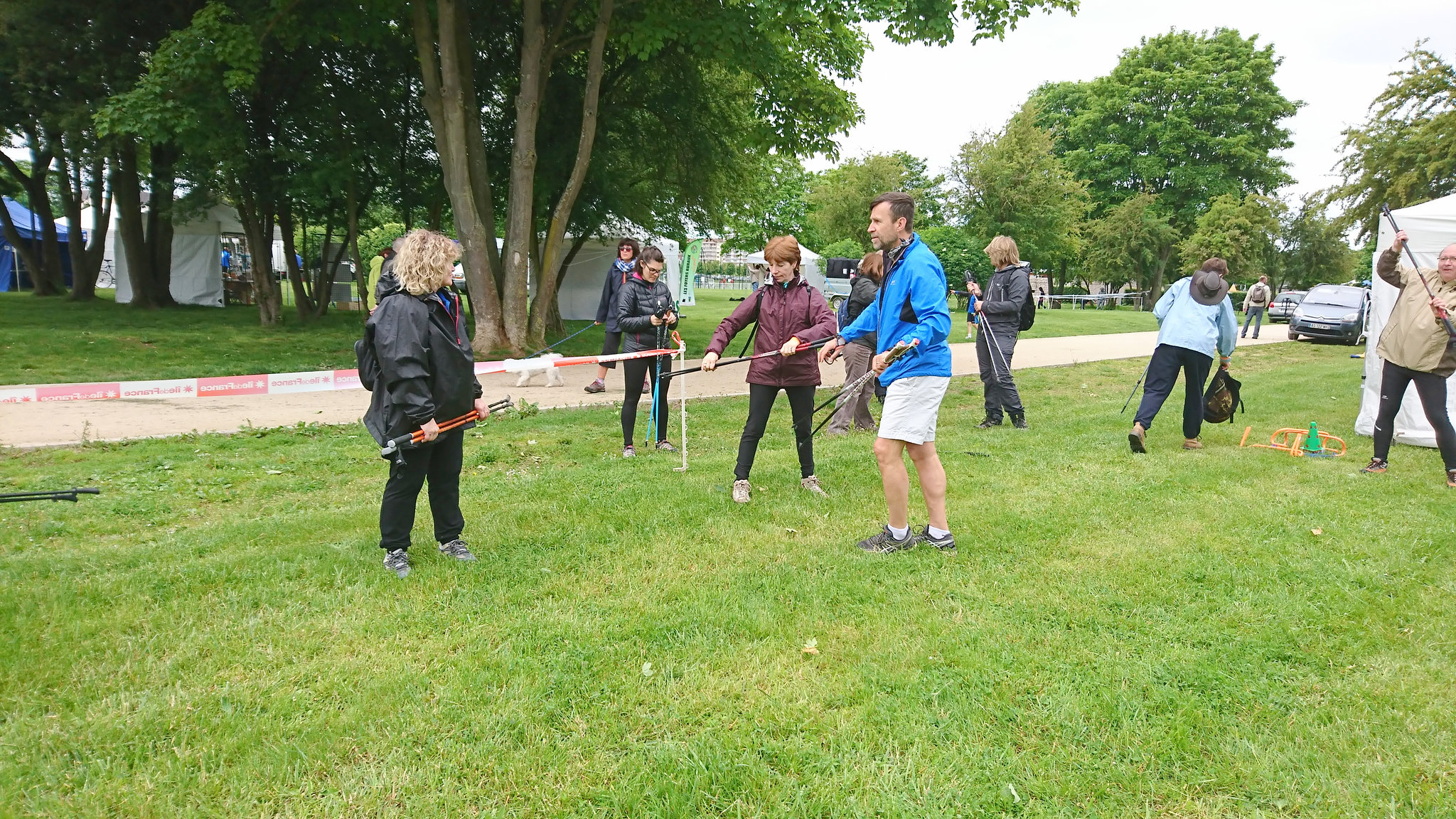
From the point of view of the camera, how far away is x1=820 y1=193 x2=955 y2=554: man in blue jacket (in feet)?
15.4

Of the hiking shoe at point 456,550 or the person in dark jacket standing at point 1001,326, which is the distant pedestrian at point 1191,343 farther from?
the hiking shoe at point 456,550

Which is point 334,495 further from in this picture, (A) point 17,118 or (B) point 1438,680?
(A) point 17,118

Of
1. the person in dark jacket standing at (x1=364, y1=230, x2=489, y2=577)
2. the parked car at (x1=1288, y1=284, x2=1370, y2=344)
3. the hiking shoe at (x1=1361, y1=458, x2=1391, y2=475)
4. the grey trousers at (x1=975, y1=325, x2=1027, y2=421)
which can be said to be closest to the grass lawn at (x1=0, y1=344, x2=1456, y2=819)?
the person in dark jacket standing at (x1=364, y1=230, x2=489, y2=577)

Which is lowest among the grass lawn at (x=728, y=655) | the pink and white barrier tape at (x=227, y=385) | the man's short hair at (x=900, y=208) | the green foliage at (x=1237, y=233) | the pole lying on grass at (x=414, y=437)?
the grass lawn at (x=728, y=655)

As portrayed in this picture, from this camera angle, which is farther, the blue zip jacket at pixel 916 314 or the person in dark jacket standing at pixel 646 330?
the person in dark jacket standing at pixel 646 330

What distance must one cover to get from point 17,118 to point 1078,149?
173 ft

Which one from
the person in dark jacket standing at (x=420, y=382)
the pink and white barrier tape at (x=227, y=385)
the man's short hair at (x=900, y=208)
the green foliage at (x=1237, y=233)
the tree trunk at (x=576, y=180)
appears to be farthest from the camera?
the green foliage at (x=1237, y=233)

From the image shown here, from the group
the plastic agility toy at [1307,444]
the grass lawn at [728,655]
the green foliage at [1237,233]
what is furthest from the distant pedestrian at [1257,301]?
the grass lawn at [728,655]

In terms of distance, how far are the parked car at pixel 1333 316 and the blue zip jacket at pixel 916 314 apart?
2179cm

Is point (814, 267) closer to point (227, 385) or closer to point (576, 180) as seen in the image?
point (576, 180)

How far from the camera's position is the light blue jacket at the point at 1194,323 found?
24.9 ft

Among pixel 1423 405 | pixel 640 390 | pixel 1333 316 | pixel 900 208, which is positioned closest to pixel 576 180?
pixel 640 390

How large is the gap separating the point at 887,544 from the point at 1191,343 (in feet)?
14.6

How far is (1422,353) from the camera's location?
259 inches
